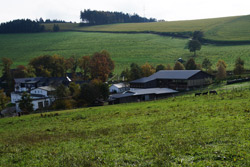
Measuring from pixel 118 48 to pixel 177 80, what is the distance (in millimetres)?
70903

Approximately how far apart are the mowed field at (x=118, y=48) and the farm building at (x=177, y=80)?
25068mm

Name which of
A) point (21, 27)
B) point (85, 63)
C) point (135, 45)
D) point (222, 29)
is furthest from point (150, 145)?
point (21, 27)

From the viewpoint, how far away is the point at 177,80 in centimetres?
6631

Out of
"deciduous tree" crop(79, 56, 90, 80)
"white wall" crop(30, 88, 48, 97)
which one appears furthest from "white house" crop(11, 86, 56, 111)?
"deciduous tree" crop(79, 56, 90, 80)

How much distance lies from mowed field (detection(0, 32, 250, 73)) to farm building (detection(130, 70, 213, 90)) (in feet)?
82.2

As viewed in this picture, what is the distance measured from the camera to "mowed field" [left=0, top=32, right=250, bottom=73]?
354ft

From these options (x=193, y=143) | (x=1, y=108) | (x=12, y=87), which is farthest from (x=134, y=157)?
(x=12, y=87)

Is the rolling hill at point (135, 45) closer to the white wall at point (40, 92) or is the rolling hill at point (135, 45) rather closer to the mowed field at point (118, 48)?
the mowed field at point (118, 48)

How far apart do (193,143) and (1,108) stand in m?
53.7

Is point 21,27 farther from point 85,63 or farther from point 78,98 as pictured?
point 78,98

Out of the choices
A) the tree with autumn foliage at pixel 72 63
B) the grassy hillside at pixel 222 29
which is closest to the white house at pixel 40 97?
the tree with autumn foliage at pixel 72 63

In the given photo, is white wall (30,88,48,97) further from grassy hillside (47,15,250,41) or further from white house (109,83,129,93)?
grassy hillside (47,15,250,41)

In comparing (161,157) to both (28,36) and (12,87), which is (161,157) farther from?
(28,36)

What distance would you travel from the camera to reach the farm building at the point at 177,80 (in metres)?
64.7
